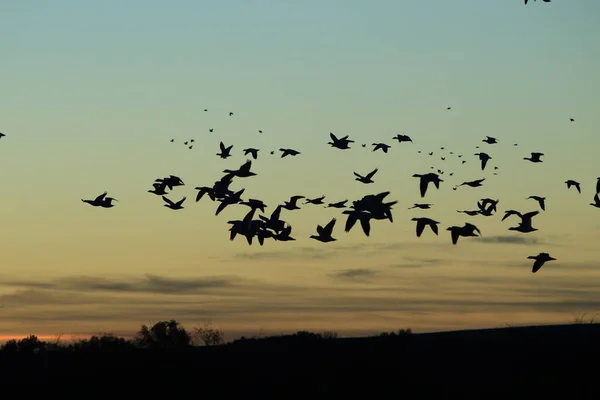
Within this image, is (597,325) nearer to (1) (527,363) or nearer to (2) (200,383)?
(1) (527,363)

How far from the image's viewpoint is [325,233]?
31.5 metres

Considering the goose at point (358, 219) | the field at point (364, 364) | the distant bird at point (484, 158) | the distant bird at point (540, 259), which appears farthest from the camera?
the distant bird at point (484, 158)

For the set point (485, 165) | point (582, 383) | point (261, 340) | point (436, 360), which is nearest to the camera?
point (582, 383)

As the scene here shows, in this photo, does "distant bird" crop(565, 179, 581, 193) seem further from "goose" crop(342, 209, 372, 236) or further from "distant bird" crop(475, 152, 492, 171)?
"goose" crop(342, 209, 372, 236)

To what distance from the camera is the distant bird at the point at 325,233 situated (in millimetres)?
31031

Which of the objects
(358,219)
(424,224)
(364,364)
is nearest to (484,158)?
(424,224)

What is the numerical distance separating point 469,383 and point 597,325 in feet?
22.1

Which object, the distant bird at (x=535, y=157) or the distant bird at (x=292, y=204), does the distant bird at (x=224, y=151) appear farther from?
the distant bird at (x=535, y=157)

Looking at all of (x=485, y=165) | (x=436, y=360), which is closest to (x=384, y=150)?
(x=485, y=165)

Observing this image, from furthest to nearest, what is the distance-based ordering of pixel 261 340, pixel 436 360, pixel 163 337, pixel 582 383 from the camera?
pixel 163 337 < pixel 261 340 < pixel 436 360 < pixel 582 383

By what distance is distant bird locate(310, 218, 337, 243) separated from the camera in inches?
1222

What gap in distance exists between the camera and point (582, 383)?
26938 millimetres

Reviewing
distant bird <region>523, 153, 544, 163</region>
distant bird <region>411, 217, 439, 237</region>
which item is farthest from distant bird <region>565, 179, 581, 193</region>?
distant bird <region>411, 217, 439, 237</region>

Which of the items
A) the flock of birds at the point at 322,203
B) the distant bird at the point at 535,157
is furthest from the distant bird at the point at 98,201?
the distant bird at the point at 535,157
